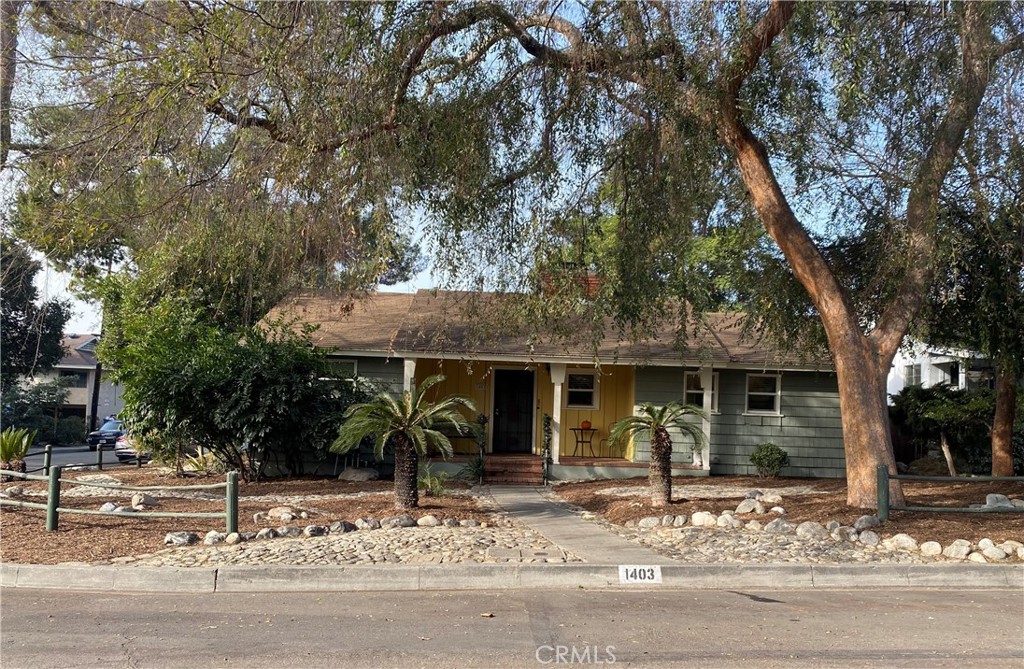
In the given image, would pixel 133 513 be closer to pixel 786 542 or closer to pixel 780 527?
pixel 786 542

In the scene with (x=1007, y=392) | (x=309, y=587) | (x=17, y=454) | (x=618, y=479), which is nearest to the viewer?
(x=309, y=587)

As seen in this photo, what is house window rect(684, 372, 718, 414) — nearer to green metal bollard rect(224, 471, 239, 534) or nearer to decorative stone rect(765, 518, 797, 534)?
decorative stone rect(765, 518, 797, 534)

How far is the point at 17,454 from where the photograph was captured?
1443 cm

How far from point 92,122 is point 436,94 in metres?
4.68

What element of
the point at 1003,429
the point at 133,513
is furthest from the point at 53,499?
the point at 1003,429

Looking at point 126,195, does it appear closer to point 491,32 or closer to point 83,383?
point 491,32

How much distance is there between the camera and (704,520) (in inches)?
432

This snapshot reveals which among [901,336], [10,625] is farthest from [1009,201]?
[10,625]

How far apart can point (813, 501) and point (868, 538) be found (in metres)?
3.10

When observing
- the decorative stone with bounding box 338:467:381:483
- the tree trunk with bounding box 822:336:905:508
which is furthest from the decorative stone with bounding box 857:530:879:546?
the decorative stone with bounding box 338:467:381:483

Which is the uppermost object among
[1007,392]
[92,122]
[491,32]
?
[491,32]

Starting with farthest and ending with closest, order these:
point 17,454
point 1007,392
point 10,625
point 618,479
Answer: point 618,479, point 1007,392, point 17,454, point 10,625

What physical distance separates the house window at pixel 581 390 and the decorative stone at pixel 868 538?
10.0 meters

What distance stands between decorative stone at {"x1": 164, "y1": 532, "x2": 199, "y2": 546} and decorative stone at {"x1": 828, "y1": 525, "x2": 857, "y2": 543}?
24.7ft
